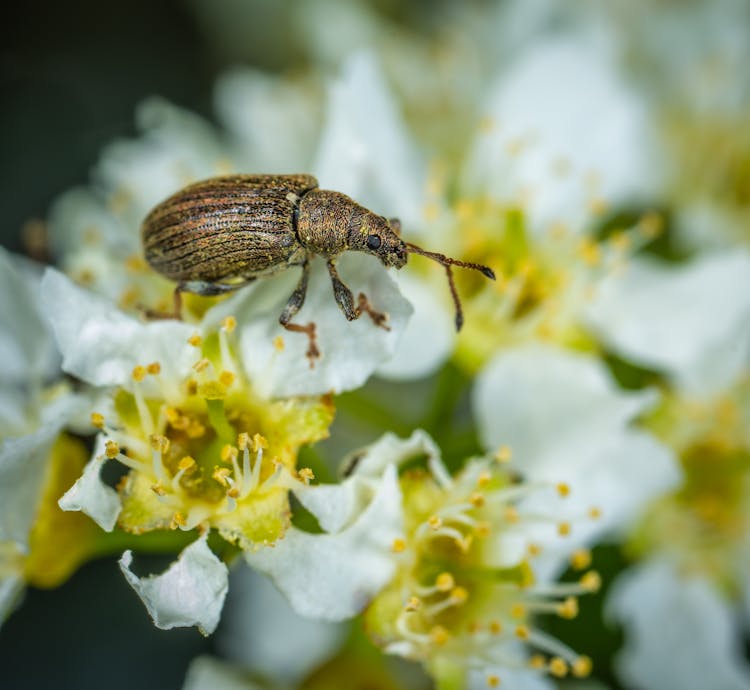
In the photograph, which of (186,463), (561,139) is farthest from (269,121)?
(186,463)

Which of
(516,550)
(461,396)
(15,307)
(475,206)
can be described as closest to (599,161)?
(475,206)

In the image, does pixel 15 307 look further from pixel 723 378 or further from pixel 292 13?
pixel 292 13

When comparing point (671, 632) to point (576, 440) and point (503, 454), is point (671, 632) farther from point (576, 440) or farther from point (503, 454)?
point (503, 454)

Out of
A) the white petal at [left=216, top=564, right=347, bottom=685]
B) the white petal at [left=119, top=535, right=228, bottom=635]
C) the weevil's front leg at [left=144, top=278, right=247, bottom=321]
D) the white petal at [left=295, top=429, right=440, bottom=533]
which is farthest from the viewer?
the white petal at [left=216, top=564, right=347, bottom=685]

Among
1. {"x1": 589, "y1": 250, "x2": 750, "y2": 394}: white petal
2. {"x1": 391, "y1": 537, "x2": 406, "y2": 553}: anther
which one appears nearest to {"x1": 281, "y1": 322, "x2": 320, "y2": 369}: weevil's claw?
{"x1": 391, "y1": 537, "x2": 406, "y2": 553}: anther

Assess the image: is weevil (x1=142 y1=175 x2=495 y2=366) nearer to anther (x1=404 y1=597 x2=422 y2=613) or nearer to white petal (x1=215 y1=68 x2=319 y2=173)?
anther (x1=404 y1=597 x2=422 y2=613)

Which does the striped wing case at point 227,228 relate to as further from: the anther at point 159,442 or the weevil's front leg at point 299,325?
the anther at point 159,442
